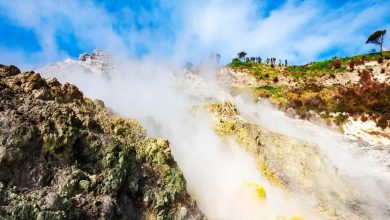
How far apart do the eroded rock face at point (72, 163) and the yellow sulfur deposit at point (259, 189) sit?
5381 mm

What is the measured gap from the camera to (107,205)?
11.5 metres

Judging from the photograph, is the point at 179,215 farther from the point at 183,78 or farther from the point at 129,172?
the point at 183,78

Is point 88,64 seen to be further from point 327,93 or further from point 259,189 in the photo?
point 327,93

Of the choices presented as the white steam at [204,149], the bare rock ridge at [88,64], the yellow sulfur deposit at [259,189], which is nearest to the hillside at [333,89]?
the white steam at [204,149]

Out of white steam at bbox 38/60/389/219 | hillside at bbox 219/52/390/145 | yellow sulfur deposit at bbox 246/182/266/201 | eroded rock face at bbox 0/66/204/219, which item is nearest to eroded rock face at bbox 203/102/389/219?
white steam at bbox 38/60/389/219

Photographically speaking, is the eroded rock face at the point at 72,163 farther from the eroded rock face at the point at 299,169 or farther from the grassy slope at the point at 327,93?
the grassy slope at the point at 327,93

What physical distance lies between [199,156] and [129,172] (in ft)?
28.3

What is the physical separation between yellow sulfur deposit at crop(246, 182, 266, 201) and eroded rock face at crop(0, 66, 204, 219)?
5.38 m

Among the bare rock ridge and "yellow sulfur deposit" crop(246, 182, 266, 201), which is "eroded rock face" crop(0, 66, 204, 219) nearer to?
"yellow sulfur deposit" crop(246, 182, 266, 201)

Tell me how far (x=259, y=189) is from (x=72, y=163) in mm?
10214

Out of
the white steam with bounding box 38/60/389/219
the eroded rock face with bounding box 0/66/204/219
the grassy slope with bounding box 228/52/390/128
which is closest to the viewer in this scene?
the eroded rock face with bounding box 0/66/204/219

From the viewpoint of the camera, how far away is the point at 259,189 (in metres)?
19.4

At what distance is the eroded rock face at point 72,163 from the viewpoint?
10516 millimetres

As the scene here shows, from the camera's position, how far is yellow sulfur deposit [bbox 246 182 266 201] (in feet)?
62.2
